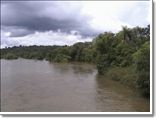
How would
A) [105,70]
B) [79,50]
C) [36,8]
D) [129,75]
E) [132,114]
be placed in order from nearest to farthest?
[132,114] → [36,8] → [129,75] → [105,70] → [79,50]

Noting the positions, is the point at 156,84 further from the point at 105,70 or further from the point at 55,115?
the point at 105,70

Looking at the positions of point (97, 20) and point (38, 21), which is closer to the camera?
point (38, 21)

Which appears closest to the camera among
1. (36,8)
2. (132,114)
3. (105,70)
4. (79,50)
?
(132,114)

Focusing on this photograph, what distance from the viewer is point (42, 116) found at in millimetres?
4559

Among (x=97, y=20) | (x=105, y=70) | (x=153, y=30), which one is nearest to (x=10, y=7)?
(x=97, y=20)

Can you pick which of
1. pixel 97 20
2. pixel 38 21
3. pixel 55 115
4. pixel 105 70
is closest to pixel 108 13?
pixel 97 20

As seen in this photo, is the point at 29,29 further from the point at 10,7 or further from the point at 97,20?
the point at 97,20

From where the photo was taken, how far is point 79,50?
32688 millimetres

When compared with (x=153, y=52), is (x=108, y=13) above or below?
above

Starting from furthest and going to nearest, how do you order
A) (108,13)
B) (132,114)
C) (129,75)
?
(129,75) < (108,13) < (132,114)

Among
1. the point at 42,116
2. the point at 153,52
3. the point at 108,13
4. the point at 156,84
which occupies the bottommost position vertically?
the point at 42,116

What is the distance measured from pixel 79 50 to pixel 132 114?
28.2m

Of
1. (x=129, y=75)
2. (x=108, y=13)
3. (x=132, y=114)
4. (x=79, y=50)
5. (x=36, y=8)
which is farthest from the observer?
(x=79, y=50)

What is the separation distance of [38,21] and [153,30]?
204 centimetres
